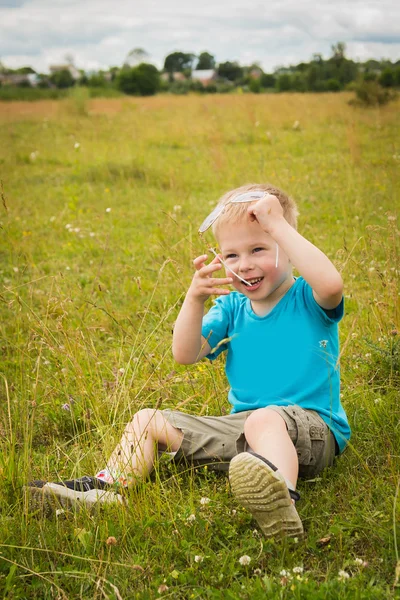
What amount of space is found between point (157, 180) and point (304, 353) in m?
6.45

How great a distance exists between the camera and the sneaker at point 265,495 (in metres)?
1.85

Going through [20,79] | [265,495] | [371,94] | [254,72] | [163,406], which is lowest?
[163,406]

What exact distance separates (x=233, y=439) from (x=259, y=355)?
344mm

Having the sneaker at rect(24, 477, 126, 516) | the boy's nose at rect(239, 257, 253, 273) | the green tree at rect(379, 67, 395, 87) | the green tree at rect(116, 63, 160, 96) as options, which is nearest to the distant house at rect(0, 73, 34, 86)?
the green tree at rect(116, 63, 160, 96)

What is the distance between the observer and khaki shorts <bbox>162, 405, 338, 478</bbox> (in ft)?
7.36

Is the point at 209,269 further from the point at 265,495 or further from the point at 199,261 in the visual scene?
the point at 265,495

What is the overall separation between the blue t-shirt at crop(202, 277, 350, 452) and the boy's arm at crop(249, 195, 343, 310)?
0.16m

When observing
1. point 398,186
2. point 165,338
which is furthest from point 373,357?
point 398,186

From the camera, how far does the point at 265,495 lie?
1866 mm

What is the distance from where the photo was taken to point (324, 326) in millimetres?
2408

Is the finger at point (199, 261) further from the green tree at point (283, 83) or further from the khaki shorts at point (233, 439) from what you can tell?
the green tree at point (283, 83)

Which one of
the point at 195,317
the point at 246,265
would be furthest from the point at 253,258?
the point at 195,317

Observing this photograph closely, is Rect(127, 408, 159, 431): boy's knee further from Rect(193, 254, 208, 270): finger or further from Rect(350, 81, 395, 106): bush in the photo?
Rect(350, 81, 395, 106): bush

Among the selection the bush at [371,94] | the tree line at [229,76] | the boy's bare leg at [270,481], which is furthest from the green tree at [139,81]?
the boy's bare leg at [270,481]
